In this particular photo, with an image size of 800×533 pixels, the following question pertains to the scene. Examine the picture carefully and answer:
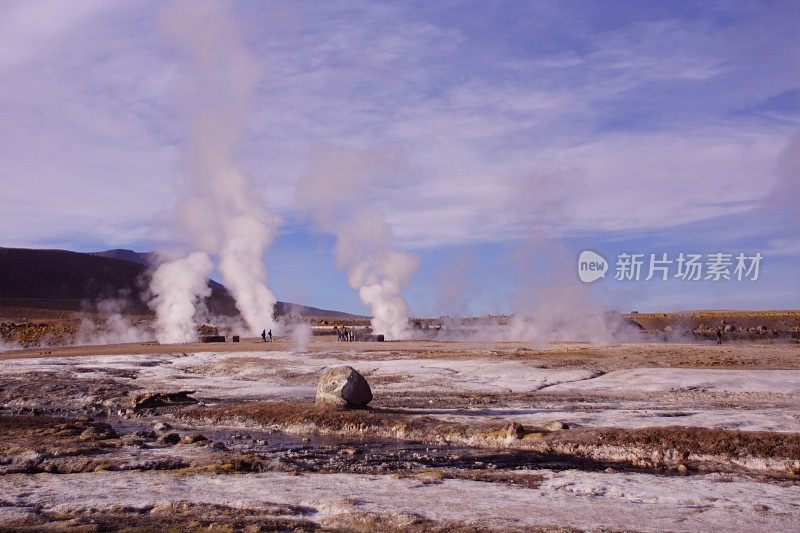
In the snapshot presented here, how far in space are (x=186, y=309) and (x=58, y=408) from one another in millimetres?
40227

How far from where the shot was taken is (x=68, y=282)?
152375mm

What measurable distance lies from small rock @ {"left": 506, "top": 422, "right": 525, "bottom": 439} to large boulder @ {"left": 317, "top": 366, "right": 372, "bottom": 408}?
548 cm

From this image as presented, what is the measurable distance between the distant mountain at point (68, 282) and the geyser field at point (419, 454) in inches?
Answer: 4424

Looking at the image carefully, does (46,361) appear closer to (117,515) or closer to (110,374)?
(110,374)

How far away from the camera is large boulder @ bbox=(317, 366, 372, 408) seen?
21.9m

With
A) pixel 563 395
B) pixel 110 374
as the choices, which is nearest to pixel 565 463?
pixel 563 395

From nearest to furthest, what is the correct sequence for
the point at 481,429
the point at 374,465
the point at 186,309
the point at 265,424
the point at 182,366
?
the point at 374,465, the point at 481,429, the point at 265,424, the point at 182,366, the point at 186,309

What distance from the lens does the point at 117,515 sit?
11438 mm

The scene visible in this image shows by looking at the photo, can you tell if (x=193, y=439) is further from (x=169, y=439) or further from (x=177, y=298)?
(x=177, y=298)

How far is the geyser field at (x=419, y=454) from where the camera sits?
1143 cm

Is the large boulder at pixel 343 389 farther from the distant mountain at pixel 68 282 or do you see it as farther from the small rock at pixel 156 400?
the distant mountain at pixel 68 282

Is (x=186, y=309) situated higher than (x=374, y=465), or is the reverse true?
(x=186, y=309)

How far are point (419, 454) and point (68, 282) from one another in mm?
150358

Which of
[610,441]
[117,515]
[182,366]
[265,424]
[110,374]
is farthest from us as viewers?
[182,366]
